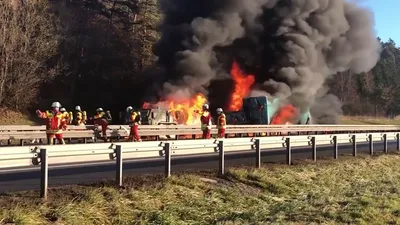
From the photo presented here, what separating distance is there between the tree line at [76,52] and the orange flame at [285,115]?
37.4 feet

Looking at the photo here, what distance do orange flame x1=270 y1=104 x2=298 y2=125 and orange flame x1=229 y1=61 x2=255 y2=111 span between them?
147 inches

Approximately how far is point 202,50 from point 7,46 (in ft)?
45.8

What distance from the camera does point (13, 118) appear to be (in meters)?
35.1

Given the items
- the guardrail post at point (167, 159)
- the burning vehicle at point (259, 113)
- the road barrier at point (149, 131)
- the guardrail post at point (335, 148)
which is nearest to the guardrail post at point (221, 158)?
the guardrail post at point (167, 159)

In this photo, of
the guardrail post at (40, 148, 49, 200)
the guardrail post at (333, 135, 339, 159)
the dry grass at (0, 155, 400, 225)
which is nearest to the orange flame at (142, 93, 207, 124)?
the guardrail post at (333, 135, 339, 159)

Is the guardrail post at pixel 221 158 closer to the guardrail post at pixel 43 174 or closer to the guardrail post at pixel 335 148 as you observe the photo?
the guardrail post at pixel 43 174

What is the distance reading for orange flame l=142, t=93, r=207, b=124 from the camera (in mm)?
30906

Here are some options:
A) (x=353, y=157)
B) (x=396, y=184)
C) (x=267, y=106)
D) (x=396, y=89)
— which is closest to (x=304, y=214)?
(x=396, y=184)

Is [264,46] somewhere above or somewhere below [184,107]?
above

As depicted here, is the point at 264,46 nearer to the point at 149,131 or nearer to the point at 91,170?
the point at 149,131

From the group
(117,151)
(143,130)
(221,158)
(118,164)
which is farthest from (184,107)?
(118,164)

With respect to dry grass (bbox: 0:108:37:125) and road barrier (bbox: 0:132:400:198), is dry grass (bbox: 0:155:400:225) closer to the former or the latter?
road barrier (bbox: 0:132:400:198)

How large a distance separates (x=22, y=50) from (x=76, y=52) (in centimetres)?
881

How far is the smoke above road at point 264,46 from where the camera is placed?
129ft
